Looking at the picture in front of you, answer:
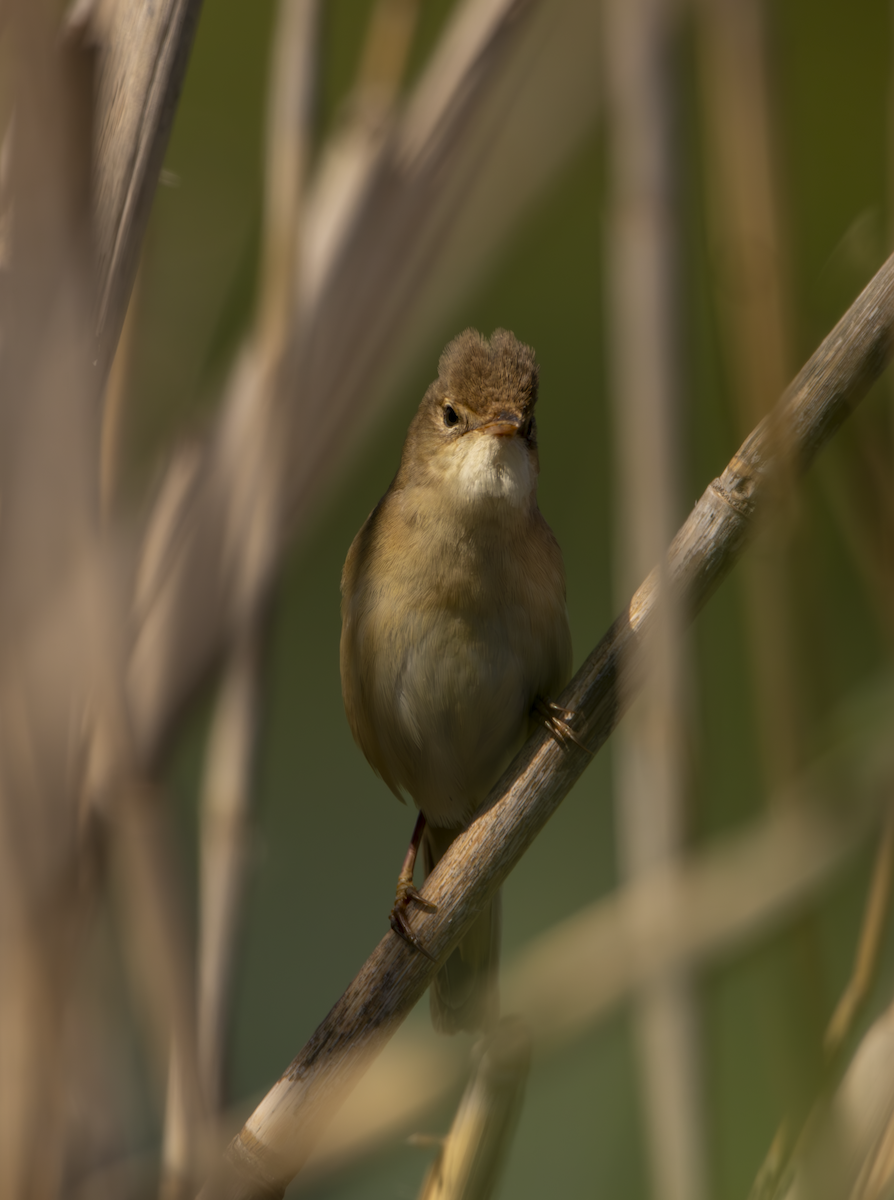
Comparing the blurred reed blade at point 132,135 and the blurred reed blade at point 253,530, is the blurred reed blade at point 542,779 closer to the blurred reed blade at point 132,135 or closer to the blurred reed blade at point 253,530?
the blurred reed blade at point 253,530

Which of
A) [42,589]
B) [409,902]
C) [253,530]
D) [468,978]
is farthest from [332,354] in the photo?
[468,978]

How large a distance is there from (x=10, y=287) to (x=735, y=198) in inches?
24.6

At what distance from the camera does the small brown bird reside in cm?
174

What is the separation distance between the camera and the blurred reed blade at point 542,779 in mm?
1024

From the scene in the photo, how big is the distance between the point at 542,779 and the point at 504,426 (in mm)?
617

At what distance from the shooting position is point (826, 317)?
1.30 metres

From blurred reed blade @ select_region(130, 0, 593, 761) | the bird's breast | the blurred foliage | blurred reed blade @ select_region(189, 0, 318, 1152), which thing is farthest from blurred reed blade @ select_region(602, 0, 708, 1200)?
the blurred foliage

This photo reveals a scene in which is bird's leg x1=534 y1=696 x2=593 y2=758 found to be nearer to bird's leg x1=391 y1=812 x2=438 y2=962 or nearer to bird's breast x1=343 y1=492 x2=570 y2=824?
bird's leg x1=391 y1=812 x2=438 y2=962

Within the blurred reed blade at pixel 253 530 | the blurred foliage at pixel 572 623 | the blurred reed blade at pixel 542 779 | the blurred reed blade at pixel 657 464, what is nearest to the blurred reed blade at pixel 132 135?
the blurred reed blade at pixel 253 530

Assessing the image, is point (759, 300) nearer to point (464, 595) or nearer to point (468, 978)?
point (464, 595)

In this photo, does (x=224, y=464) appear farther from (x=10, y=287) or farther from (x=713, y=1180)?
(x=713, y=1180)

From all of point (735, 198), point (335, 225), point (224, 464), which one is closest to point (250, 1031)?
point (224, 464)

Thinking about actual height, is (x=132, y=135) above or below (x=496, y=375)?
above

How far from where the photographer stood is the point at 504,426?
1669mm
